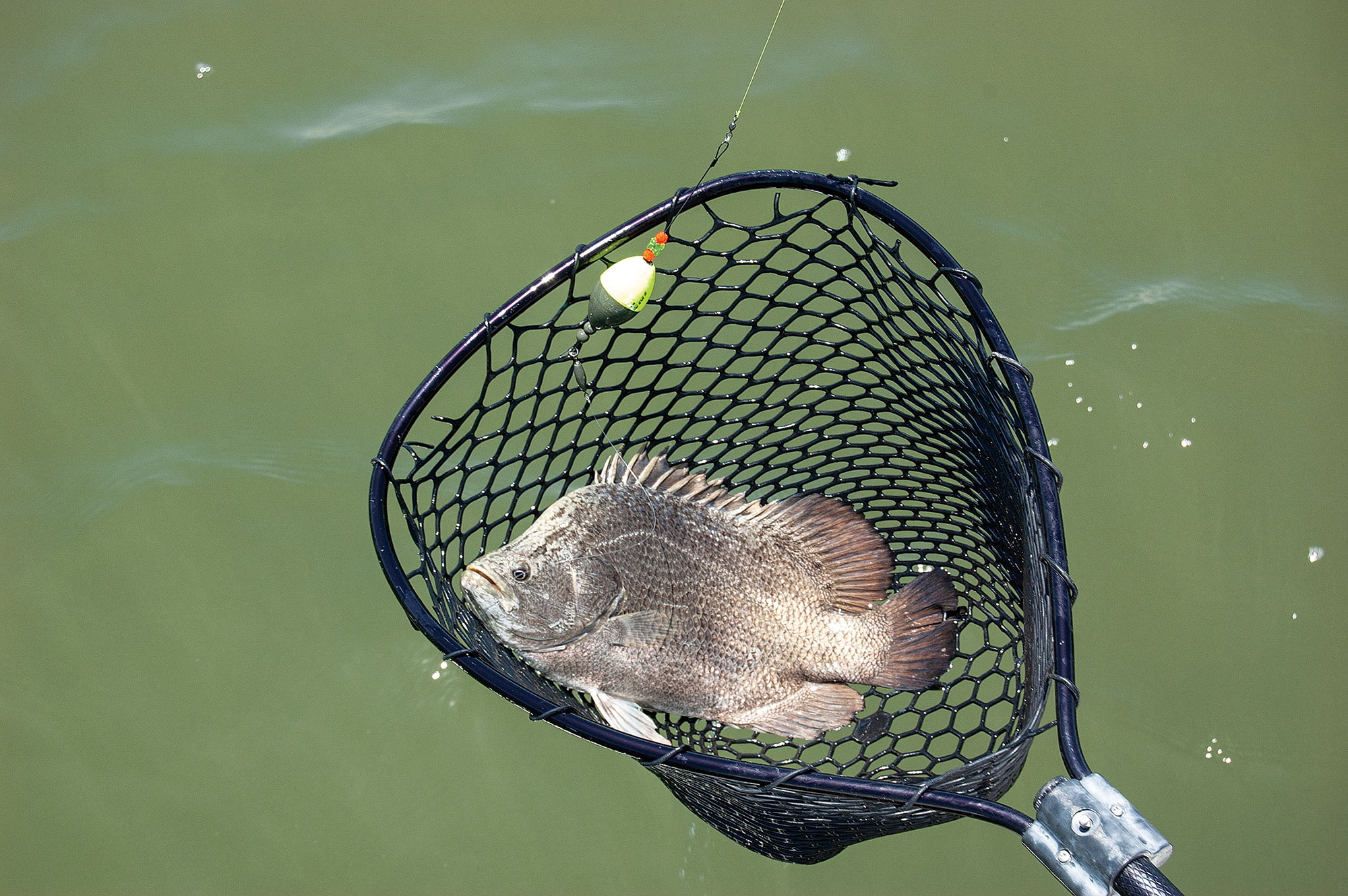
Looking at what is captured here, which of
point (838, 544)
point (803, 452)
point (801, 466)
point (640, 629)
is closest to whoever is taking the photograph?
point (640, 629)

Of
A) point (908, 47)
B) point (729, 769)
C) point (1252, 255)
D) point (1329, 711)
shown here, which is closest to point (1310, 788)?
point (1329, 711)

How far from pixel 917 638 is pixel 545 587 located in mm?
1075

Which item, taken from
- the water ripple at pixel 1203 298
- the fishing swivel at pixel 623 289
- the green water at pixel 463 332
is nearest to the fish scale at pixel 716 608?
the fishing swivel at pixel 623 289

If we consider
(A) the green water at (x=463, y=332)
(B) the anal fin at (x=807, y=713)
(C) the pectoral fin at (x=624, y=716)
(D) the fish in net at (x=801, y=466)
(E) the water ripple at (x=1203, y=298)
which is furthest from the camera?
(E) the water ripple at (x=1203, y=298)

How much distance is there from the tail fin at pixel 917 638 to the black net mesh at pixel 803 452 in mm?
79

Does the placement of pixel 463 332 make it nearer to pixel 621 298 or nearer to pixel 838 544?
pixel 621 298

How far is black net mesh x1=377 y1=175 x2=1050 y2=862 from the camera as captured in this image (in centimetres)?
252

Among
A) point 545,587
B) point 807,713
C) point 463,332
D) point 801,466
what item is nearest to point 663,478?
point 545,587

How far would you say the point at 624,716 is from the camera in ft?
8.71

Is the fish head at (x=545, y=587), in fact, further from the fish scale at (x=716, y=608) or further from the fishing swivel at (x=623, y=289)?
the fishing swivel at (x=623, y=289)

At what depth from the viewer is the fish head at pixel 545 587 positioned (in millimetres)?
2498

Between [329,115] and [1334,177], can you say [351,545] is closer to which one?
[329,115]

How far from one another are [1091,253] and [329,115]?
3.18 meters

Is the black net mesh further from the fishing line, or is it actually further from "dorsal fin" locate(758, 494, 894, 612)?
"dorsal fin" locate(758, 494, 894, 612)
